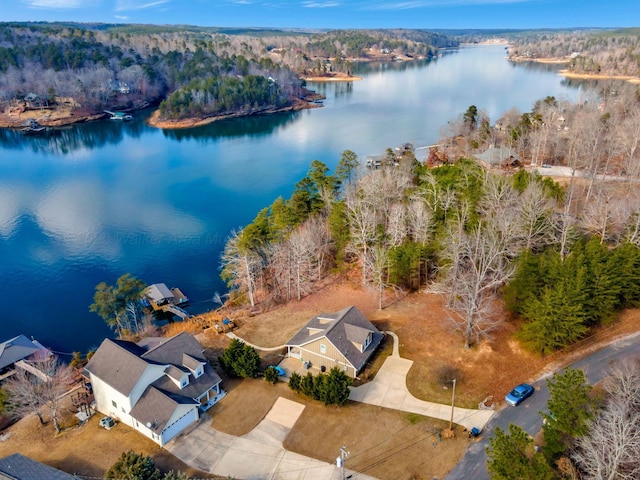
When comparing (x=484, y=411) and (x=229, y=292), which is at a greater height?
(x=484, y=411)

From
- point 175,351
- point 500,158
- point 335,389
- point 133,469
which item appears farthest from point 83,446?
point 500,158

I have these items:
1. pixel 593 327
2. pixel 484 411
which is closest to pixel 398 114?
pixel 593 327

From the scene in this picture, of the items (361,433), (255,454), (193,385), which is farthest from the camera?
(193,385)

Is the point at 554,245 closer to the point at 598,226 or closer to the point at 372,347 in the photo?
the point at 598,226

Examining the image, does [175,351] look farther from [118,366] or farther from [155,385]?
[118,366]

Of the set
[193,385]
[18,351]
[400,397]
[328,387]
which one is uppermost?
[328,387]

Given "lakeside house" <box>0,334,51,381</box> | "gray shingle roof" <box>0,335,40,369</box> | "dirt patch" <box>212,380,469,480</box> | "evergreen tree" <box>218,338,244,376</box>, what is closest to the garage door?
"dirt patch" <box>212,380,469,480</box>

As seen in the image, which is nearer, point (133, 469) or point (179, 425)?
point (133, 469)
